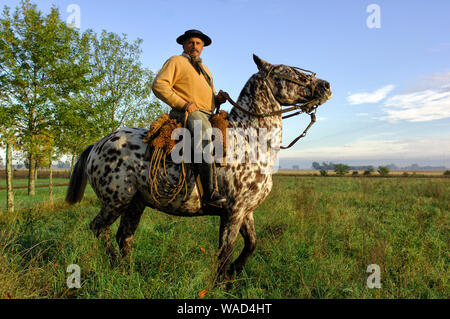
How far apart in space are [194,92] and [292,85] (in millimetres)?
1481

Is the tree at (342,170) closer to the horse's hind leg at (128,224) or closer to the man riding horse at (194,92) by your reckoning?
the man riding horse at (194,92)

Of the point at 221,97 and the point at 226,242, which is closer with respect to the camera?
the point at 226,242

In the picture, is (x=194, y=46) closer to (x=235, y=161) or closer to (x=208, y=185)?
(x=235, y=161)

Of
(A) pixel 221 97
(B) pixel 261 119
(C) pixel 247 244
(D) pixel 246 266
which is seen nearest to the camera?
(B) pixel 261 119

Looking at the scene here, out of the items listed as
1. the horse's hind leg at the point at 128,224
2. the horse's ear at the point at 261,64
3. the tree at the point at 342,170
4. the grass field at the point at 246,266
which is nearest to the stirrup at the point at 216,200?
the grass field at the point at 246,266

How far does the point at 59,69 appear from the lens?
570 inches

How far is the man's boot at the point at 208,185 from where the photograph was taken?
3.48 meters

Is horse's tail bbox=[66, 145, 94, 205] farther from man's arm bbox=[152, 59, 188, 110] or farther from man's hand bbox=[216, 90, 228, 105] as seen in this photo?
man's hand bbox=[216, 90, 228, 105]

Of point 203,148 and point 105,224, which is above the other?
point 203,148

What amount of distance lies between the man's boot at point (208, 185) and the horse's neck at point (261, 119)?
2.46 ft

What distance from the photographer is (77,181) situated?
182 inches

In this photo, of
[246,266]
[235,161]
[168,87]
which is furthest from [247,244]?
[168,87]

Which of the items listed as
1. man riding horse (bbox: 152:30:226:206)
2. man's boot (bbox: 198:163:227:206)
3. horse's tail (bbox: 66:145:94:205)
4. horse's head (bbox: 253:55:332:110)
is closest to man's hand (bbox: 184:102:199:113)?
man riding horse (bbox: 152:30:226:206)
